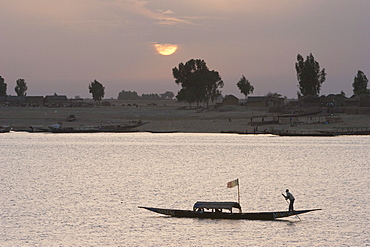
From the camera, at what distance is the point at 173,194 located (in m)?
53.2

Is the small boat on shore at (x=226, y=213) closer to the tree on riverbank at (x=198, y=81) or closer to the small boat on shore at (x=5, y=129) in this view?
the small boat on shore at (x=5, y=129)

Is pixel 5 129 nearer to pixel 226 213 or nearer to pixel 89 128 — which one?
pixel 89 128

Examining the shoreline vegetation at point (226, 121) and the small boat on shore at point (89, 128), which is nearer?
the shoreline vegetation at point (226, 121)

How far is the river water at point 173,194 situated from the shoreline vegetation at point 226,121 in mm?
22672

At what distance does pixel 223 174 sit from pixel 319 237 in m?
35.5

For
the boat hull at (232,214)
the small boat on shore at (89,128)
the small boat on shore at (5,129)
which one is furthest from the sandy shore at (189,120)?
the boat hull at (232,214)

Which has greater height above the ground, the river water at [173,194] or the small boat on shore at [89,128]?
the small boat on shore at [89,128]

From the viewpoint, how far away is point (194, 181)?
63.6 m

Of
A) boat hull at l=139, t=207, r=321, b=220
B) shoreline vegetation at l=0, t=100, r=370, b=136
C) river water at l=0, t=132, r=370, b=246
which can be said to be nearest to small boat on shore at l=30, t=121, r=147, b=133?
shoreline vegetation at l=0, t=100, r=370, b=136

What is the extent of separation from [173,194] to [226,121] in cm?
9391

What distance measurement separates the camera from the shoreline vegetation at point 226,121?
131m

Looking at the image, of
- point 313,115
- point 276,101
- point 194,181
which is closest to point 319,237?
point 194,181

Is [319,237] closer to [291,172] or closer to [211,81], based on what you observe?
[291,172]

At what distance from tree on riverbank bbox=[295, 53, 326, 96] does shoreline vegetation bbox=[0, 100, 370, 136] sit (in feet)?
45.3
